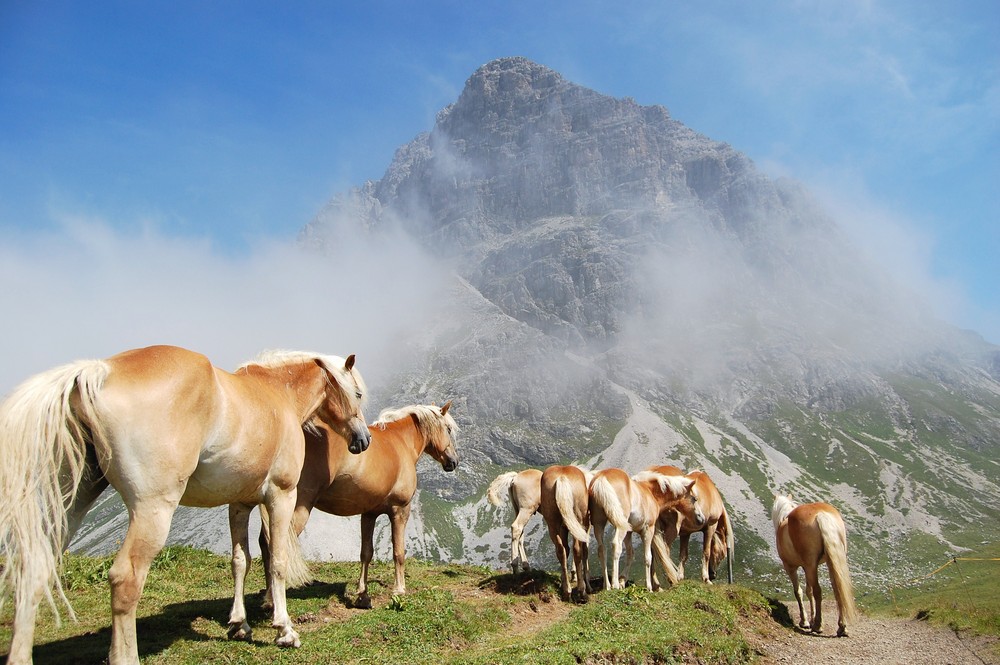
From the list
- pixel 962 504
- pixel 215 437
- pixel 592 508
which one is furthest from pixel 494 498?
pixel 962 504

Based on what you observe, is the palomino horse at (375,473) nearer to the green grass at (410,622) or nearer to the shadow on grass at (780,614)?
the green grass at (410,622)

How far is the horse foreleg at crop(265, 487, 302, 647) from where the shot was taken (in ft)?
27.4

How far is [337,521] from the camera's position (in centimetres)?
18912

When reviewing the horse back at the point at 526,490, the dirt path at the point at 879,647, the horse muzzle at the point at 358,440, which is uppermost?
the horse muzzle at the point at 358,440

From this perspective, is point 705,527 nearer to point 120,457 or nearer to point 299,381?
point 299,381

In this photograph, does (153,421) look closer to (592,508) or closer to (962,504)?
(592,508)

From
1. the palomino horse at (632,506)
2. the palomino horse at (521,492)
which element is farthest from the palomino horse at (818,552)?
the palomino horse at (521,492)

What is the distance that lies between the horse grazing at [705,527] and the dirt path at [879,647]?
3.50 meters

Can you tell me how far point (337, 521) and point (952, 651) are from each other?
194m

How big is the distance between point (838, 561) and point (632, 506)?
5.12 meters

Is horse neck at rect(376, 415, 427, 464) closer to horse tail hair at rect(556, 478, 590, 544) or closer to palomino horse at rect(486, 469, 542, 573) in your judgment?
horse tail hair at rect(556, 478, 590, 544)

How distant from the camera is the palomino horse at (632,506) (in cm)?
1506

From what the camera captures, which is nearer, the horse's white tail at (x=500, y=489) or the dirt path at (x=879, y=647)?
the dirt path at (x=879, y=647)

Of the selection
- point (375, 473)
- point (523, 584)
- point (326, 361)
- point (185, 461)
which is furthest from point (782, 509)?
point (185, 461)
